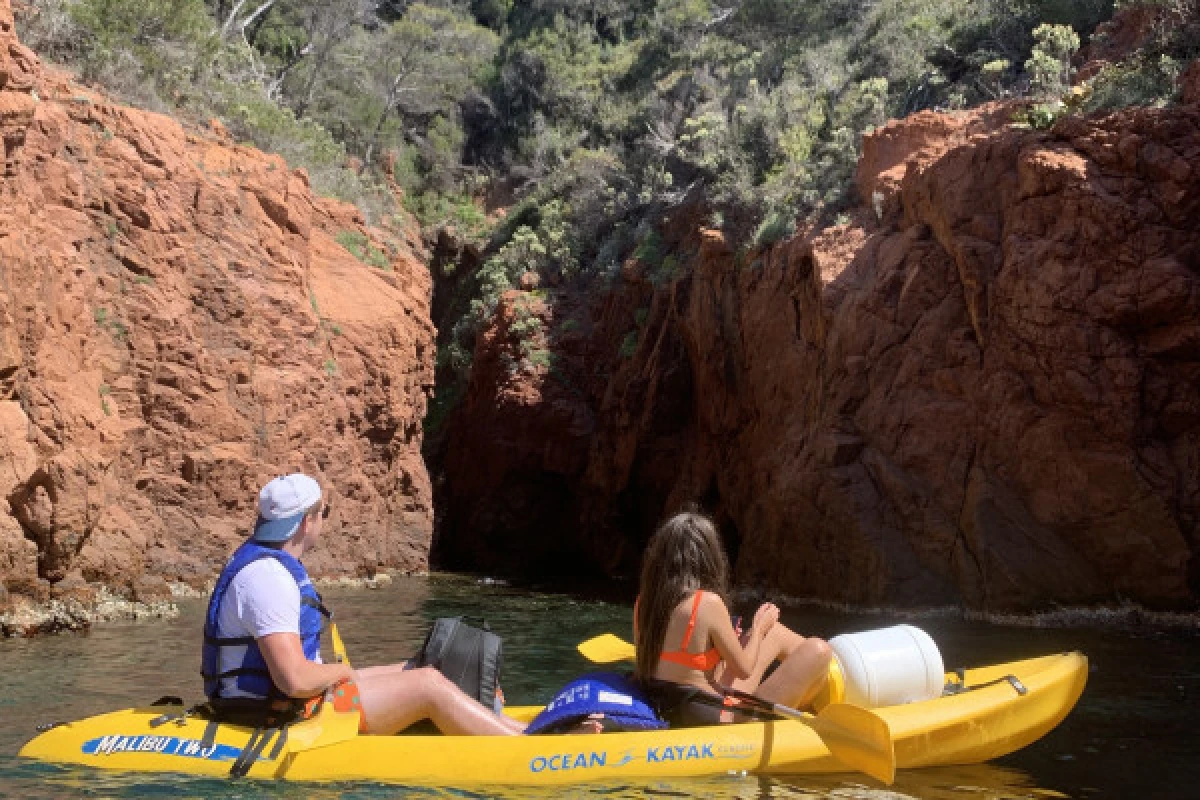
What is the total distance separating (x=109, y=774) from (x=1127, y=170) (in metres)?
12.3

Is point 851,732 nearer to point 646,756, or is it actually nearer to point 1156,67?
point 646,756

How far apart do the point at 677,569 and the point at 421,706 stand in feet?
4.71

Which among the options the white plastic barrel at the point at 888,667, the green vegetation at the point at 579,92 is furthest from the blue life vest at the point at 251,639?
the green vegetation at the point at 579,92

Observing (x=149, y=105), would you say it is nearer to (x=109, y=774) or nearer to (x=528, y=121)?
(x=109, y=774)

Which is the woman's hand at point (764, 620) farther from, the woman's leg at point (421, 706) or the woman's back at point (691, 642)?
the woman's leg at point (421, 706)

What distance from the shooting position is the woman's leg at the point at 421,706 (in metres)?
5.99

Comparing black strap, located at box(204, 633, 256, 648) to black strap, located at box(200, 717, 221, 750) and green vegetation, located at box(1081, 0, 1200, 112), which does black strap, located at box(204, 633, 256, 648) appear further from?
green vegetation, located at box(1081, 0, 1200, 112)

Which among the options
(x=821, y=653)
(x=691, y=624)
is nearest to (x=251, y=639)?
(x=691, y=624)

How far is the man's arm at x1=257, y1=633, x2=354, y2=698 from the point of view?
5.27 meters

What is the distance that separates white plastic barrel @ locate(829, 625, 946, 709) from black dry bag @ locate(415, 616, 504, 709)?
1865mm

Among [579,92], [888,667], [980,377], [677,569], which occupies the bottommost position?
[888,667]

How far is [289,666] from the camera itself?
5.27 m

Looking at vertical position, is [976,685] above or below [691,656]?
below

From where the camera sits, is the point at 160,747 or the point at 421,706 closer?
the point at 160,747
